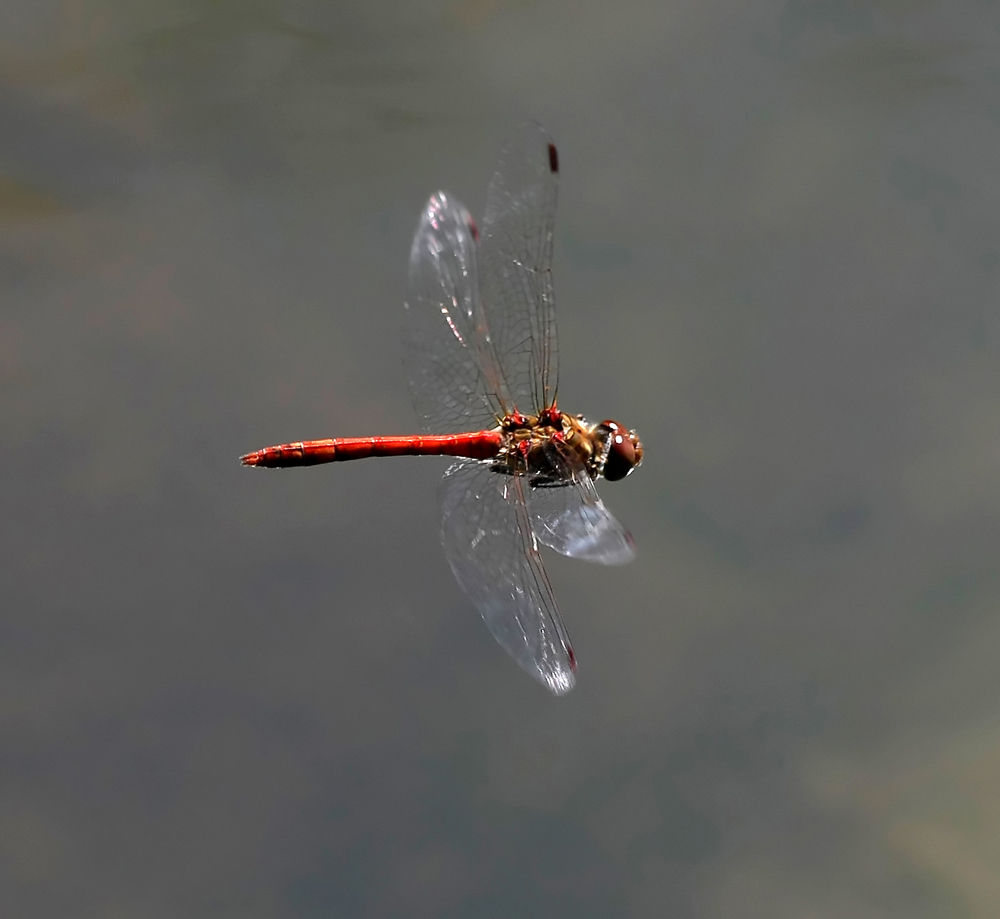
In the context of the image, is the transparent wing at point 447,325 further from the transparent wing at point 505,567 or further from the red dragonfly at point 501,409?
the transparent wing at point 505,567

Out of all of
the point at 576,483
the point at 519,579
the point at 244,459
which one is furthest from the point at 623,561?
the point at 244,459

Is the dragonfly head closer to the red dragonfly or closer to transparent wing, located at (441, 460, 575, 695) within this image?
the red dragonfly

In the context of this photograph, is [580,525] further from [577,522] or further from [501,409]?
[501,409]

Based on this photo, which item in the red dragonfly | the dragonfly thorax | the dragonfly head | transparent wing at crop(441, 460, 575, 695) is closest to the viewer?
transparent wing at crop(441, 460, 575, 695)

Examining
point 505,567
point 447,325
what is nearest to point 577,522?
point 505,567

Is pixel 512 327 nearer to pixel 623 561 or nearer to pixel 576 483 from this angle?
pixel 576 483

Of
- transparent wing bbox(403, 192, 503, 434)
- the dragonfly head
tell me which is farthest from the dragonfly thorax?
transparent wing bbox(403, 192, 503, 434)

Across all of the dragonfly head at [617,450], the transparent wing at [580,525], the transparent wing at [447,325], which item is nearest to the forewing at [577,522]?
the transparent wing at [580,525]
